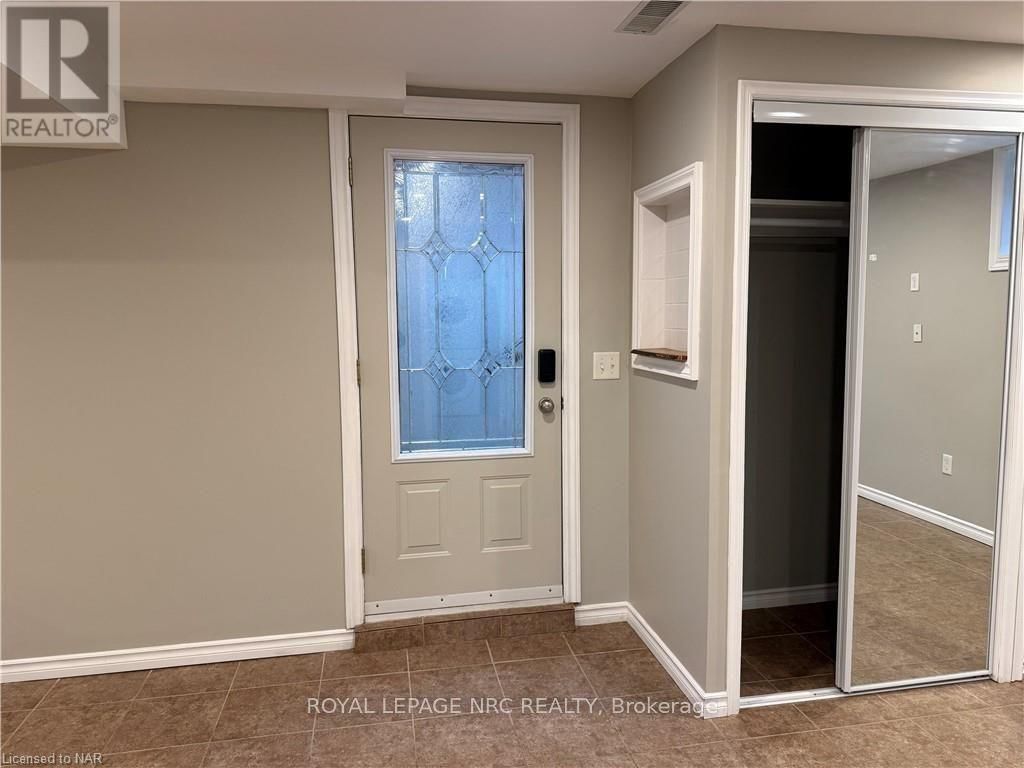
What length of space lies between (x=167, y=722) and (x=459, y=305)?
188 centimetres

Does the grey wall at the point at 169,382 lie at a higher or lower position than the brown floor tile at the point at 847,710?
higher

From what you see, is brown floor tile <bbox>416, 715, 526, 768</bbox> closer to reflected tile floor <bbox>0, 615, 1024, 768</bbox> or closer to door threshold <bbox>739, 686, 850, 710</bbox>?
reflected tile floor <bbox>0, 615, 1024, 768</bbox>

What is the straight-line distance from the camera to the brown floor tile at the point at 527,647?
2.91 metres

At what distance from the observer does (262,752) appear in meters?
2.30

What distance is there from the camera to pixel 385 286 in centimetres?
290

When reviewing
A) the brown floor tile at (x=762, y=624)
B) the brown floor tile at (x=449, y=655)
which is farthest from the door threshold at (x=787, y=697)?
the brown floor tile at (x=449, y=655)

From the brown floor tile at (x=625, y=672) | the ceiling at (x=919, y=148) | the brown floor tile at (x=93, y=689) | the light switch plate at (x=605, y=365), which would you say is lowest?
the brown floor tile at (x=93, y=689)

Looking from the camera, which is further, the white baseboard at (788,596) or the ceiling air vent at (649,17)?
the white baseboard at (788,596)

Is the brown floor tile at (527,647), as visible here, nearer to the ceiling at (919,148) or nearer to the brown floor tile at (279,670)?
the brown floor tile at (279,670)

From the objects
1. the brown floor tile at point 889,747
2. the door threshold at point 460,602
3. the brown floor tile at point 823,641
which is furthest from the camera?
the door threshold at point 460,602

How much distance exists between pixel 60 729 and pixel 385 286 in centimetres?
195

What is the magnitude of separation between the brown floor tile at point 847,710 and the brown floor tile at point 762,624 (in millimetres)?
501

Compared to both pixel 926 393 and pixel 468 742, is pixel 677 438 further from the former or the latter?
pixel 468 742

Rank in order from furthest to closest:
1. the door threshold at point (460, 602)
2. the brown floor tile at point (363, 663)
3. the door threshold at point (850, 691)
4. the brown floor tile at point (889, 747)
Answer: the door threshold at point (460, 602)
the brown floor tile at point (363, 663)
the door threshold at point (850, 691)
the brown floor tile at point (889, 747)
